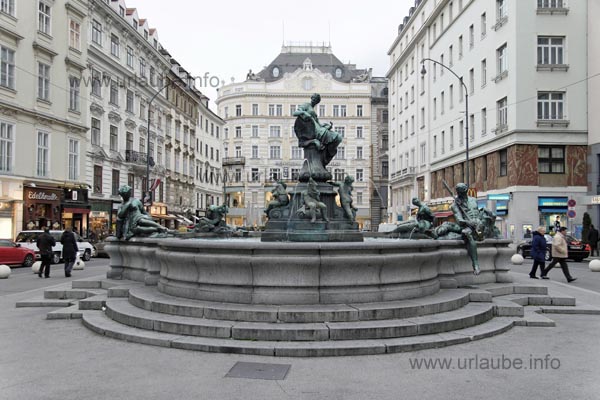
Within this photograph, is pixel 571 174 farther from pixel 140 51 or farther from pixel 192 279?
pixel 140 51

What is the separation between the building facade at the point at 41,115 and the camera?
28406 millimetres

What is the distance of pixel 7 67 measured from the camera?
93.4ft

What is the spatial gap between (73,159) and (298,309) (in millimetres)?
30972

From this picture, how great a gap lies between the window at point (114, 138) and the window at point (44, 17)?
30.9ft

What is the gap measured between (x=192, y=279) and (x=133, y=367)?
2456mm

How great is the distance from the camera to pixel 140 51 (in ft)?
148

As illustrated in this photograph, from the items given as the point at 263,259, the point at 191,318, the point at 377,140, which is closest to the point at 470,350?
the point at 263,259

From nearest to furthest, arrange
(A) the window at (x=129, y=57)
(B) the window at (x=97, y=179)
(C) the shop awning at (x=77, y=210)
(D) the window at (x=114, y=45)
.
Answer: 1. (C) the shop awning at (x=77, y=210)
2. (B) the window at (x=97, y=179)
3. (D) the window at (x=114, y=45)
4. (A) the window at (x=129, y=57)

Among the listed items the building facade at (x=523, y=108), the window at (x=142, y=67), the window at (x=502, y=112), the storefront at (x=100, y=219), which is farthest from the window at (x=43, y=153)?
the window at (x=502, y=112)

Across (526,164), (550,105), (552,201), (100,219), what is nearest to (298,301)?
(526,164)

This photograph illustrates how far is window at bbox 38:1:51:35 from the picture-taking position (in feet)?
102

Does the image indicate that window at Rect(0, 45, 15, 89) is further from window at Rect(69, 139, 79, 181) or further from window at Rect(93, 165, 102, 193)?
window at Rect(93, 165, 102, 193)

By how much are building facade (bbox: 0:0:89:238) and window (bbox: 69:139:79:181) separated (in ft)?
0.21

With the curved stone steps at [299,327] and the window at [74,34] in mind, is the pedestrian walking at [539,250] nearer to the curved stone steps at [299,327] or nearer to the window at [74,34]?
the curved stone steps at [299,327]
